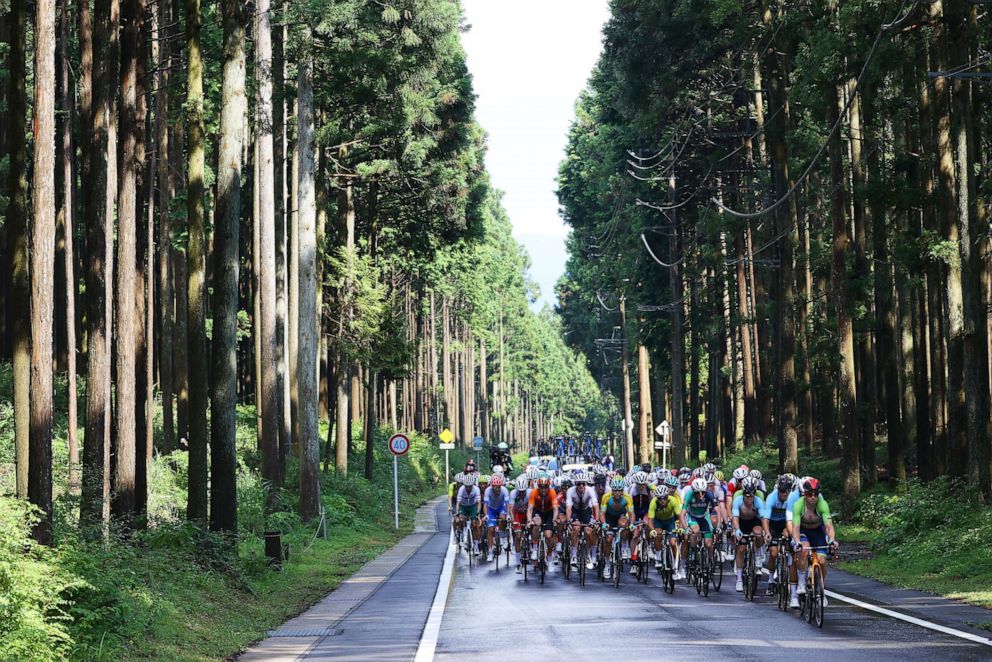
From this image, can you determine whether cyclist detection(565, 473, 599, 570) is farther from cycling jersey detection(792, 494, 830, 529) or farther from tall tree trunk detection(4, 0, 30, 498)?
tall tree trunk detection(4, 0, 30, 498)

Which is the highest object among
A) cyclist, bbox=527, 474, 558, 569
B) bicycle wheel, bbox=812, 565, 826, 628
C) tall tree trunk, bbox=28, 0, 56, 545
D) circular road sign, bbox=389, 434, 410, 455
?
tall tree trunk, bbox=28, 0, 56, 545

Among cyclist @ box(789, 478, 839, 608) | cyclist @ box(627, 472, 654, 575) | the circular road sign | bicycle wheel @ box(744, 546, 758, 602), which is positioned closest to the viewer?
cyclist @ box(789, 478, 839, 608)

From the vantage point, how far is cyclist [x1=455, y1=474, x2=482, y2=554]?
30219 mm

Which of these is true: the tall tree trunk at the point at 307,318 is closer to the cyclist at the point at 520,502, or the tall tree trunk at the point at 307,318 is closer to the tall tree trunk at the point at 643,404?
the cyclist at the point at 520,502

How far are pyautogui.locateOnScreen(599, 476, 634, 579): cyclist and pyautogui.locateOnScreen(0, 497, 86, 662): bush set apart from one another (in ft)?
39.8

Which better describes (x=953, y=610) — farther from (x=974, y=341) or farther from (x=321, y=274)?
(x=321, y=274)

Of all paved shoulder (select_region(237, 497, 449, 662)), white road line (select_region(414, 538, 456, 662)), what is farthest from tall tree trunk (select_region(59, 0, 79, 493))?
white road line (select_region(414, 538, 456, 662))

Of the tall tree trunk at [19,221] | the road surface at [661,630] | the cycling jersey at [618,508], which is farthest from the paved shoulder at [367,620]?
the tall tree trunk at [19,221]

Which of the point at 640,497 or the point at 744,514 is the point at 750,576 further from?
the point at 640,497

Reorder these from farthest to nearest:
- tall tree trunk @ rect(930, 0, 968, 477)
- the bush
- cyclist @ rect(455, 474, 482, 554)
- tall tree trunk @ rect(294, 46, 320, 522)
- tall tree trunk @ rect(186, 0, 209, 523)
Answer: tall tree trunk @ rect(294, 46, 320, 522) → cyclist @ rect(455, 474, 482, 554) → tall tree trunk @ rect(930, 0, 968, 477) → tall tree trunk @ rect(186, 0, 209, 523) → the bush

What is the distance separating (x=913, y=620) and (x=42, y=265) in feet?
39.0

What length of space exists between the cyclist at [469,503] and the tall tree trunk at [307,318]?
16.8ft

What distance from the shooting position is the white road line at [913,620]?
14188 millimetres

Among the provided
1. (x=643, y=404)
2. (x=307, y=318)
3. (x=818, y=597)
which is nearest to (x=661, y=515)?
(x=818, y=597)
